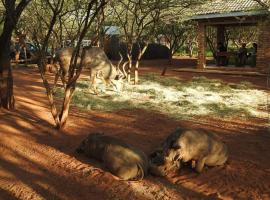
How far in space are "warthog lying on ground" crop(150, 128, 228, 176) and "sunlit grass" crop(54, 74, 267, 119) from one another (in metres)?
3.45

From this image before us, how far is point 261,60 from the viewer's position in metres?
20.1

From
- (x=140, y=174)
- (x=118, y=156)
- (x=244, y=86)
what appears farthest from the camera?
(x=244, y=86)

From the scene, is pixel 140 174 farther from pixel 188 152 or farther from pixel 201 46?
pixel 201 46

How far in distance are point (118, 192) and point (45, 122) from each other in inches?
165

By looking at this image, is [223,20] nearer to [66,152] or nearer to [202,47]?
[202,47]

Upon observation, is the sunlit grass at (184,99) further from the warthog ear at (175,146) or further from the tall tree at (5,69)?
the warthog ear at (175,146)

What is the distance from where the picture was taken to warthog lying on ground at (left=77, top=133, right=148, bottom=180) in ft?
19.2

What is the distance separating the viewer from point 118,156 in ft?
19.9

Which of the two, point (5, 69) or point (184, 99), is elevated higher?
Result: point (5, 69)

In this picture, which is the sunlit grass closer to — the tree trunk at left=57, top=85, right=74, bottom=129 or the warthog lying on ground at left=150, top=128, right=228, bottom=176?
the tree trunk at left=57, top=85, right=74, bottom=129

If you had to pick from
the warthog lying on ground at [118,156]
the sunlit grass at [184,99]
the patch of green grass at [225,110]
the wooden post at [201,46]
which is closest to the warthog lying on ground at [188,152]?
the warthog lying on ground at [118,156]

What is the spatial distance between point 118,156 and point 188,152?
1.14 m

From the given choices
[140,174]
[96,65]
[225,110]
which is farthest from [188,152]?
[96,65]

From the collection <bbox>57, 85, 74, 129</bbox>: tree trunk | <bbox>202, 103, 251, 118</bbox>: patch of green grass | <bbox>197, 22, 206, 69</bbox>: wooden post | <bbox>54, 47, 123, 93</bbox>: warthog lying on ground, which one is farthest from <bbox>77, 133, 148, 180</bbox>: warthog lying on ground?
<bbox>197, 22, 206, 69</bbox>: wooden post
